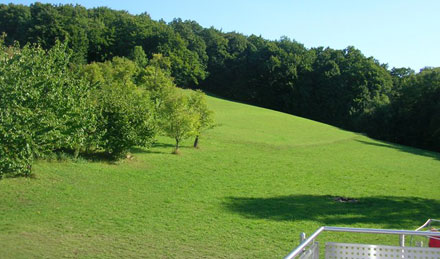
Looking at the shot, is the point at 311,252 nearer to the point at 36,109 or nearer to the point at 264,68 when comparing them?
the point at 36,109

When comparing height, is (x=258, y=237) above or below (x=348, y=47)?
below

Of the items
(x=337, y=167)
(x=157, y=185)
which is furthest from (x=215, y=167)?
(x=337, y=167)

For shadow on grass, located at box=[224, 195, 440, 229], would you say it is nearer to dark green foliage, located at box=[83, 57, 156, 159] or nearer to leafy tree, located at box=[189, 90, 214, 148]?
dark green foliage, located at box=[83, 57, 156, 159]

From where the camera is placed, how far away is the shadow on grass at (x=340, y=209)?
17.3 m

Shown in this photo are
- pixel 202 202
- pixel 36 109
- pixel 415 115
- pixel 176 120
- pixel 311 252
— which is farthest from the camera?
pixel 415 115

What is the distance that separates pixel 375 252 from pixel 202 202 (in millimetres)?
13187

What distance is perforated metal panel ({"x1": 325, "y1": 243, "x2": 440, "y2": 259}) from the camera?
6438mm

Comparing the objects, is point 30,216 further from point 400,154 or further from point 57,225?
point 400,154

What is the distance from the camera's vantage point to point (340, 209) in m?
19.3

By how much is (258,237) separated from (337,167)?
819 inches

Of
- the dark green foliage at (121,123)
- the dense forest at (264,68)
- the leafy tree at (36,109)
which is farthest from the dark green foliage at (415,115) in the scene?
the leafy tree at (36,109)

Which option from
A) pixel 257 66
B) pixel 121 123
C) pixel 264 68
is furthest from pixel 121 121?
pixel 257 66

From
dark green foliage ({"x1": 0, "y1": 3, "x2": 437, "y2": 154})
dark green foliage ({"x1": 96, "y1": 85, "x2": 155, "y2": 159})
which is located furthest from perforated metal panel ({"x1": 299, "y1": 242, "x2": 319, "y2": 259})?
dark green foliage ({"x1": 0, "y1": 3, "x2": 437, "y2": 154})

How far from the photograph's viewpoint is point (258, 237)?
14023mm
